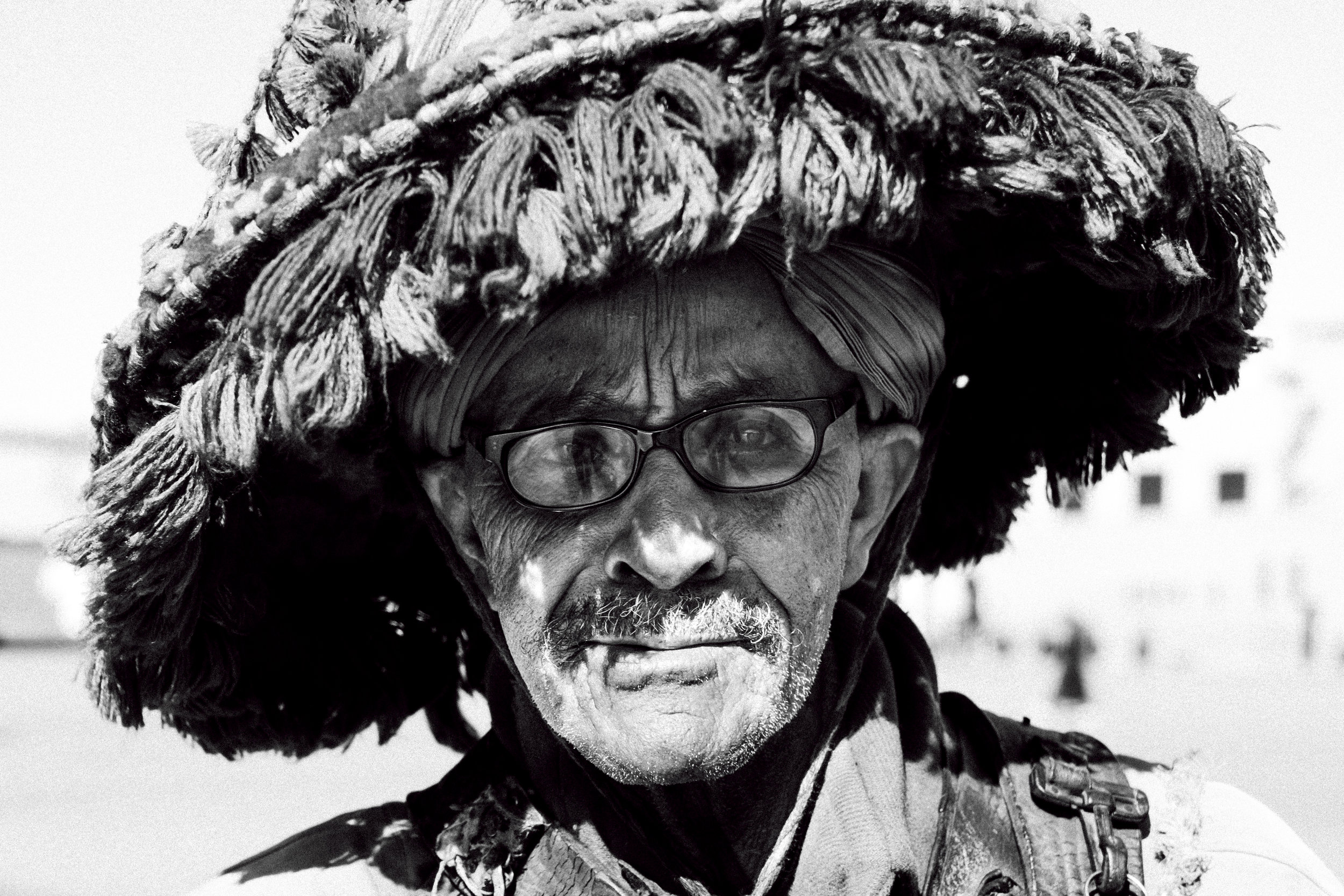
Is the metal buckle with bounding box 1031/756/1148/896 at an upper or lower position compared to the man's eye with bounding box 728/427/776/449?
lower

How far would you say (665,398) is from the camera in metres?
1.81

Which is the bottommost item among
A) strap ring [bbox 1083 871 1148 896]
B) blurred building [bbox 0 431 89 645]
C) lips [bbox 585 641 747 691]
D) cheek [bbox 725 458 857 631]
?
strap ring [bbox 1083 871 1148 896]

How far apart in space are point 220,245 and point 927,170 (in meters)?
0.80

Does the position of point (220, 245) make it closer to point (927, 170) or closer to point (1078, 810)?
point (927, 170)

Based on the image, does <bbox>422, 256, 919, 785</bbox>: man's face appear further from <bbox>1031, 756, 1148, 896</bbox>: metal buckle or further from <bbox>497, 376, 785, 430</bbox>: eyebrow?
<bbox>1031, 756, 1148, 896</bbox>: metal buckle

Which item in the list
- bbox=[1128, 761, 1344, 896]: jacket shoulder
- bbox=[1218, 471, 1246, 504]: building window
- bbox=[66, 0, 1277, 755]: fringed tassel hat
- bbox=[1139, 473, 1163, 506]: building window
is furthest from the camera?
bbox=[1139, 473, 1163, 506]: building window

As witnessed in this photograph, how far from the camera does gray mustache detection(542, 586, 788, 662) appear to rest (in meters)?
1.75

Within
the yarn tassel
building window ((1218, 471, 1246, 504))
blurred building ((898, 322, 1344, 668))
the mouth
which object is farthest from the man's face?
building window ((1218, 471, 1246, 504))

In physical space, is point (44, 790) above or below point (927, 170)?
below

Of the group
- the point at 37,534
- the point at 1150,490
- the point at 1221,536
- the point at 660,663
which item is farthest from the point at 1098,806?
the point at 1150,490

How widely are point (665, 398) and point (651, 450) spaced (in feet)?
0.23

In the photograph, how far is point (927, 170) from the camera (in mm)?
1644

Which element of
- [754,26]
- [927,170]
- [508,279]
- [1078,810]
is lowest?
[1078,810]

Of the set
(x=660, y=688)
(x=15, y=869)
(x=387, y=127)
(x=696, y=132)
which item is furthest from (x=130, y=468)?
(x=15, y=869)
